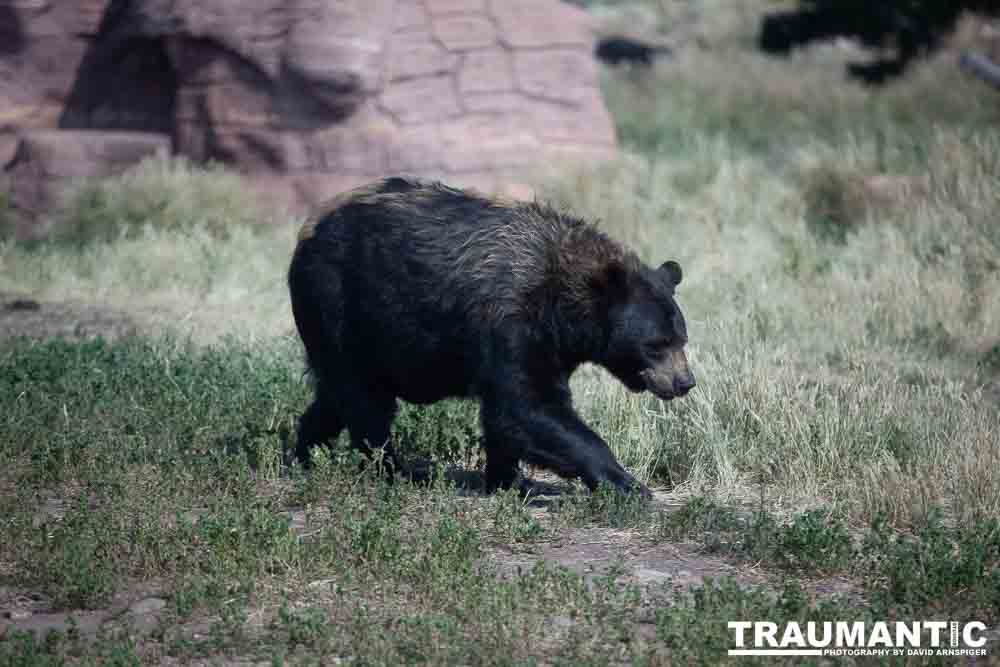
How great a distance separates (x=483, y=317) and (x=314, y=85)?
28.5 ft

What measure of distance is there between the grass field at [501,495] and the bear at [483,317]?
1.20ft

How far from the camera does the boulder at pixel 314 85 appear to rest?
14.6m

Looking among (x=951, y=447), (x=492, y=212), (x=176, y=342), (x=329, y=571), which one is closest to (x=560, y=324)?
(x=492, y=212)

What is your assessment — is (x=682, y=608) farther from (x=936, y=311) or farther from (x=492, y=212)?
(x=936, y=311)

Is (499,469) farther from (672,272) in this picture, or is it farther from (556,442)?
(672,272)

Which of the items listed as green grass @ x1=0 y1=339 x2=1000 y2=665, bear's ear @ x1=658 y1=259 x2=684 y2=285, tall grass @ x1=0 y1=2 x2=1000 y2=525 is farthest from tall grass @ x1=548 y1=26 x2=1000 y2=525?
bear's ear @ x1=658 y1=259 x2=684 y2=285

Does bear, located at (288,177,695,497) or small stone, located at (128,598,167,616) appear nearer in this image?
small stone, located at (128,598,167,616)

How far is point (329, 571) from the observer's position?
18.0 feet

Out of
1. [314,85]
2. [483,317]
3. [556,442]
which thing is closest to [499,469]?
[556,442]

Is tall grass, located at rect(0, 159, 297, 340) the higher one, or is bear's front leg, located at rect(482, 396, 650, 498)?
bear's front leg, located at rect(482, 396, 650, 498)

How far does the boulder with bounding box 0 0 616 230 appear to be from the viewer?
48.0 ft

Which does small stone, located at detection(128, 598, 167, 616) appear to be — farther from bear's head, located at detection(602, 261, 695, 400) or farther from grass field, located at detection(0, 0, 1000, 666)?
bear's head, located at detection(602, 261, 695, 400)

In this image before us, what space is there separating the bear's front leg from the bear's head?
41cm

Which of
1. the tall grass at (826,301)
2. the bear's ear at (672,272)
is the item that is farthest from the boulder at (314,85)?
the bear's ear at (672,272)
